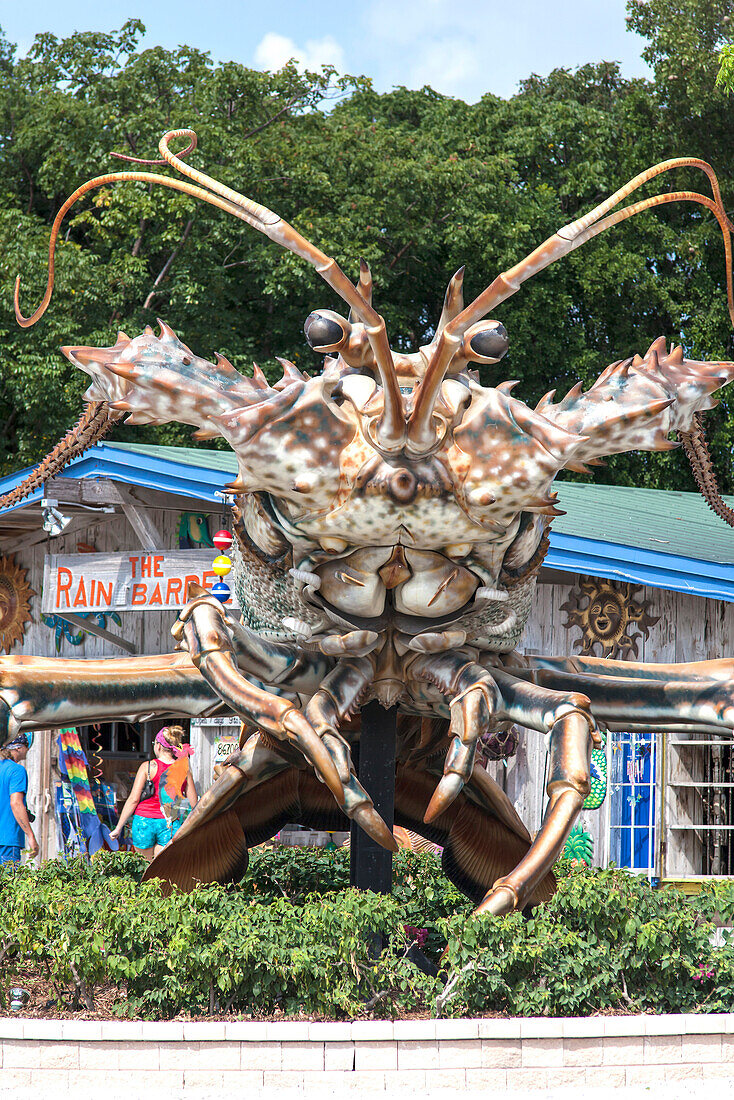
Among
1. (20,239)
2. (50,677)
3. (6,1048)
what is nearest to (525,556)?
(50,677)

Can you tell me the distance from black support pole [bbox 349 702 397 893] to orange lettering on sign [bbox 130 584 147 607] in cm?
624

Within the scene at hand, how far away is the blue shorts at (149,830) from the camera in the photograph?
400 inches

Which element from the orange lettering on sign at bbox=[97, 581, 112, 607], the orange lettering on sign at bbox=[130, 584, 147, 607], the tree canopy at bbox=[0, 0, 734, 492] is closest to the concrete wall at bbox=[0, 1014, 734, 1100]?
the orange lettering on sign at bbox=[130, 584, 147, 607]

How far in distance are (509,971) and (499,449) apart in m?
2.12

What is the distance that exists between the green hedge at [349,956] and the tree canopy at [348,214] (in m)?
14.4

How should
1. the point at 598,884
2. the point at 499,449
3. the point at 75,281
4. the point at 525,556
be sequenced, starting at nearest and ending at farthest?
the point at 499,449, the point at 525,556, the point at 598,884, the point at 75,281

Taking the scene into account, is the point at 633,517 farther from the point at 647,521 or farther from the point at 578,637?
the point at 578,637

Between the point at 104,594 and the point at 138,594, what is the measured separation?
36 cm

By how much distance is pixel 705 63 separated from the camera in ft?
73.7

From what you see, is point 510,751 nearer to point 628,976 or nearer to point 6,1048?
point 628,976

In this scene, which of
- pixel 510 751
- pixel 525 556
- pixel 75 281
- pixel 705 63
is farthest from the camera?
pixel 705 63

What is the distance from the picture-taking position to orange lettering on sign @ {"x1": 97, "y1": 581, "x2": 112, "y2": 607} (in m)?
12.0

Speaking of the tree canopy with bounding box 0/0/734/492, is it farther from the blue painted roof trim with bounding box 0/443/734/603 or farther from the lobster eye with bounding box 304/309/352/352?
the lobster eye with bounding box 304/309/352/352

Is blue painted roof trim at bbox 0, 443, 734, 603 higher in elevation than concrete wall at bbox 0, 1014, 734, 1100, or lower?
higher
